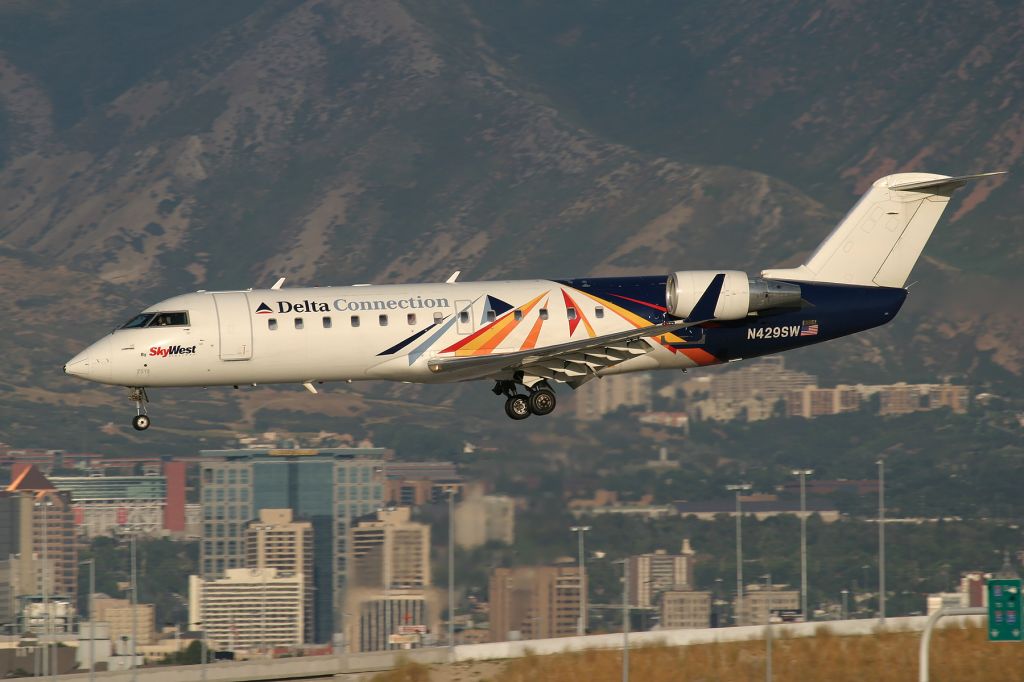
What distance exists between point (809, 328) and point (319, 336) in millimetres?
13851

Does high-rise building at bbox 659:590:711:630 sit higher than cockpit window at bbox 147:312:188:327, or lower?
lower

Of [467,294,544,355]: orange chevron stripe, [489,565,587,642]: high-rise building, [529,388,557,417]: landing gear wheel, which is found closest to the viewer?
[467,294,544,355]: orange chevron stripe

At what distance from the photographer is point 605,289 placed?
50594 millimetres

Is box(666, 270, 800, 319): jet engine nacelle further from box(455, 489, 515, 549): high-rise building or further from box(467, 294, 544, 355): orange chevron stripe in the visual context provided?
box(455, 489, 515, 549): high-rise building

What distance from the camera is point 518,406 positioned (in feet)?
171

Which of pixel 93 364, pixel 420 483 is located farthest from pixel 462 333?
pixel 420 483

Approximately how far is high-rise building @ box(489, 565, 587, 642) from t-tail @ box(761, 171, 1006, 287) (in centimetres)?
1069

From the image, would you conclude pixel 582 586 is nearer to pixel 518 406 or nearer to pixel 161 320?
pixel 518 406

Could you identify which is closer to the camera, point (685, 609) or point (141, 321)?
point (141, 321)

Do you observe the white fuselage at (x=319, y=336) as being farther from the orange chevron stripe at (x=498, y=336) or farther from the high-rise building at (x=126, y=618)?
the high-rise building at (x=126, y=618)

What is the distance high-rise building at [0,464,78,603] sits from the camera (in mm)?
99312

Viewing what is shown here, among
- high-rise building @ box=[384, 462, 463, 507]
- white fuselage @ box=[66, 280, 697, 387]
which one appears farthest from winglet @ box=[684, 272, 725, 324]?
high-rise building @ box=[384, 462, 463, 507]

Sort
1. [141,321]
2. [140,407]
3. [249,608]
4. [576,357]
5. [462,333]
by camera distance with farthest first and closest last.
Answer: [249,608], [140,407], [576,357], [141,321], [462,333]

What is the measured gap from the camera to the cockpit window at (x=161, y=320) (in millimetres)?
49250
